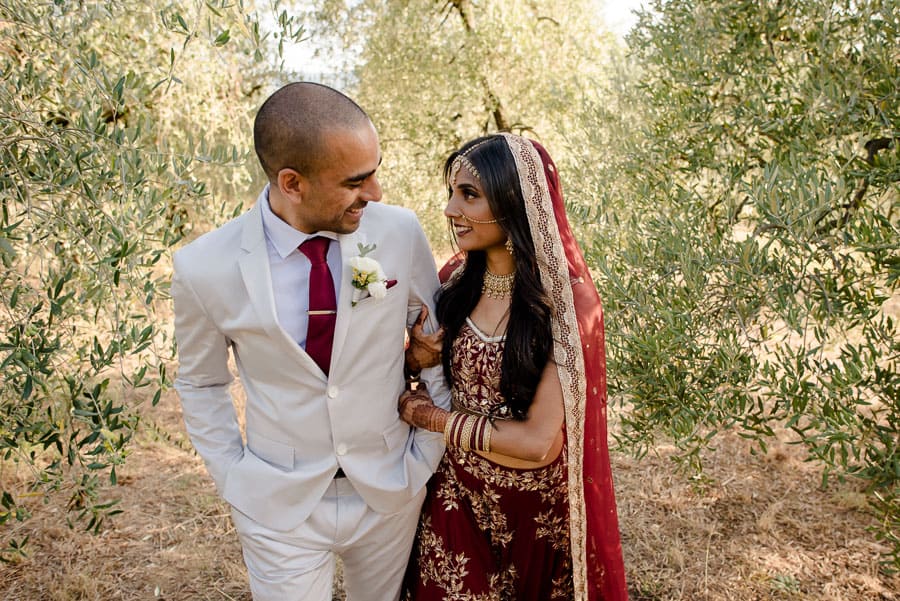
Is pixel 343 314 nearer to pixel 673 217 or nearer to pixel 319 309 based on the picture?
pixel 319 309

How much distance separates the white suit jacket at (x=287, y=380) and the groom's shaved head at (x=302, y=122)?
284 millimetres

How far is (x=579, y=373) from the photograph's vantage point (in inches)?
101

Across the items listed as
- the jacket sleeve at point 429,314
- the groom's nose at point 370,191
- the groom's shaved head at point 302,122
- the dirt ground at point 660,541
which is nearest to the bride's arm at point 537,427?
the jacket sleeve at point 429,314

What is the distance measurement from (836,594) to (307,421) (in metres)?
3.23

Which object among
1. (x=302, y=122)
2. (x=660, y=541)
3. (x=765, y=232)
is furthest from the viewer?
(x=660, y=541)

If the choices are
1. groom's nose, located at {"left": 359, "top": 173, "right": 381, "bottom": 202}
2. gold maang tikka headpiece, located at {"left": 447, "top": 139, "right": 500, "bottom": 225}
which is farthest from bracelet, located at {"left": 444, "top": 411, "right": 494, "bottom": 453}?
groom's nose, located at {"left": 359, "top": 173, "right": 381, "bottom": 202}

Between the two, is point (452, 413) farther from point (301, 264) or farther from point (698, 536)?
point (698, 536)

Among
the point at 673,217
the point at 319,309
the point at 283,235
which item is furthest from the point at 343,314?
the point at 673,217

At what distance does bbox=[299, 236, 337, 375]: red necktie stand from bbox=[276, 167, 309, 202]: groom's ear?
194mm

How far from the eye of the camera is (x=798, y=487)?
5.08m

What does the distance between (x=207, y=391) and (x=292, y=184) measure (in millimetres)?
908

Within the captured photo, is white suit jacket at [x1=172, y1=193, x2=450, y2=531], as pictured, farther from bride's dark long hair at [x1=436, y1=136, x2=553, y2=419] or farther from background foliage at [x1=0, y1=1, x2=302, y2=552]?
bride's dark long hair at [x1=436, y1=136, x2=553, y2=419]

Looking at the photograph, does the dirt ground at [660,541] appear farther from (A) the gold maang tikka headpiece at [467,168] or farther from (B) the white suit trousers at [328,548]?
(A) the gold maang tikka headpiece at [467,168]

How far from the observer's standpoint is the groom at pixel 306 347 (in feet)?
7.68
